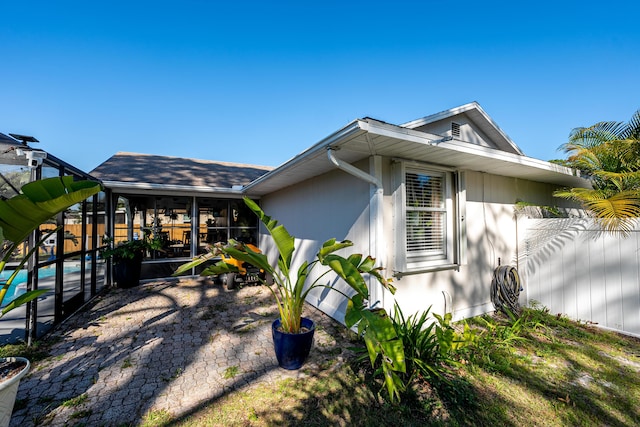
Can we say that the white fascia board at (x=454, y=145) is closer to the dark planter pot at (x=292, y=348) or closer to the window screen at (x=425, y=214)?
the window screen at (x=425, y=214)

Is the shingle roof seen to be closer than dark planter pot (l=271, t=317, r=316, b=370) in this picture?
No

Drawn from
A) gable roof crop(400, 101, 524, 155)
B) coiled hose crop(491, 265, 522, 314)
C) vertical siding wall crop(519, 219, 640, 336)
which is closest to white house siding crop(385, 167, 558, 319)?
coiled hose crop(491, 265, 522, 314)

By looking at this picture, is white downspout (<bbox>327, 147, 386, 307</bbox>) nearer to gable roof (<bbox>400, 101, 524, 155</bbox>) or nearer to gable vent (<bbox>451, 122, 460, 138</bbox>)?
gable roof (<bbox>400, 101, 524, 155</bbox>)

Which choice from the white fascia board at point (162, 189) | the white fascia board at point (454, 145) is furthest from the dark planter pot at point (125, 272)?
the white fascia board at point (454, 145)

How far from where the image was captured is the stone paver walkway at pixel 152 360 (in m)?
2.44

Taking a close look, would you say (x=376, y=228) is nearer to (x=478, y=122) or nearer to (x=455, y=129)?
(x=455, y=129)

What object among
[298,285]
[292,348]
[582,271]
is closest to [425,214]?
[298,285]

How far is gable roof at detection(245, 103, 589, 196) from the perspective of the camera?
2977mm

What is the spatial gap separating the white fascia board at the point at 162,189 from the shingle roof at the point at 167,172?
0.20m

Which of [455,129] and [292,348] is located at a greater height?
[455,129]

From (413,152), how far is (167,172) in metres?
8.01

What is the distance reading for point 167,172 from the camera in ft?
27.9

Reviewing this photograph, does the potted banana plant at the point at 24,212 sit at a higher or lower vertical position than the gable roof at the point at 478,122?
lower

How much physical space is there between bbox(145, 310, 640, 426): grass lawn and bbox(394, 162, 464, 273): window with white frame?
1.40 meters
